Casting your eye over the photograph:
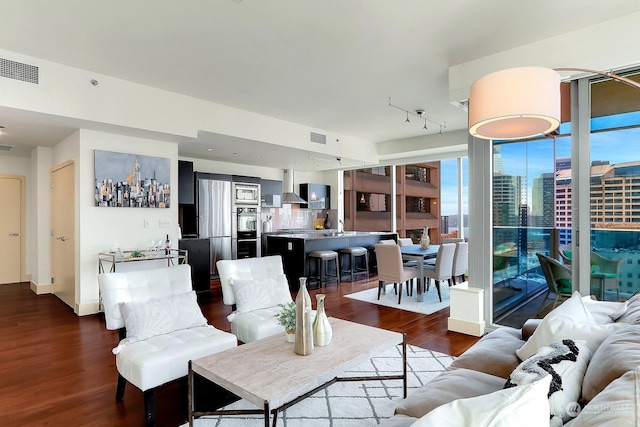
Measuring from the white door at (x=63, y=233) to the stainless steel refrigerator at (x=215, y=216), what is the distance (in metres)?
2.30

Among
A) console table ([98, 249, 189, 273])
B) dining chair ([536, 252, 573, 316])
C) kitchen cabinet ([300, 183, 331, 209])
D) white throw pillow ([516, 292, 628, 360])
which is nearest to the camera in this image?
white throw pillow ([516, 292, 628, 360])

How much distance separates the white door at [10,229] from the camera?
7.03 m

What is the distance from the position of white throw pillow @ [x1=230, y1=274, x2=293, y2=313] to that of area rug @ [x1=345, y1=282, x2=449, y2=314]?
2.26m

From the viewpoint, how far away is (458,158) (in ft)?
26.2

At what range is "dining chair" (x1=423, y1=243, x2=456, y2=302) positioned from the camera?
546 centimetres

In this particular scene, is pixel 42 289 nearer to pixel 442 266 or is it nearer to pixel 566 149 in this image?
pixel 442 266

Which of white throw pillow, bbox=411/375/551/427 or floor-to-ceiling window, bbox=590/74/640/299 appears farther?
floor-to-ceiling window, bbox=590/74/640/299

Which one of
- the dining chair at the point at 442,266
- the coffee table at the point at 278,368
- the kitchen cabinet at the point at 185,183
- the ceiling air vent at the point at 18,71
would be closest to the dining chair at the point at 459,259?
the dining chair at the point at 442,266

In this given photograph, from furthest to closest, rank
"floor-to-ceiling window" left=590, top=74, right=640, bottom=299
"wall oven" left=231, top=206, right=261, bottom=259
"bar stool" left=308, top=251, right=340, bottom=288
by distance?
1. "wall oven" left=231, top=206, right=261, bottom=259
2. "bar stool" left=308, top=251, right=340, bottom=288
3. "floor-to-ceiling window" left=590, top=74, right=640, bottom=299

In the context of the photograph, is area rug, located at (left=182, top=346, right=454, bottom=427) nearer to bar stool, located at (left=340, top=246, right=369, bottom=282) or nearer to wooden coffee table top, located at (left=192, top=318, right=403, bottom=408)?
wooden coffee table top, located at (left=192, top=318, right=403, bottom=408)

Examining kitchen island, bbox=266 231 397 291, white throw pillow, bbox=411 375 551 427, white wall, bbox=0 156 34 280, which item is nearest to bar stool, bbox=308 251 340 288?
kitchen island, bbox=266 231 397 291

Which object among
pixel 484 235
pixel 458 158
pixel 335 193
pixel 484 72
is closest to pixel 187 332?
pixel 484 235

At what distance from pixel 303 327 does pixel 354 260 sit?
5446 mm

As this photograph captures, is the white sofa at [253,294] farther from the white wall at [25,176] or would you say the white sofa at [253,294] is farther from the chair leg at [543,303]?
the white wall at [25,176]
